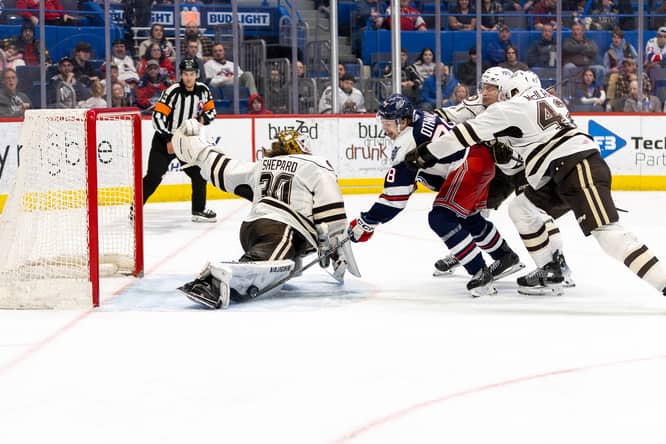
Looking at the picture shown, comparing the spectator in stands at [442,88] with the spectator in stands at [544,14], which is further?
the spectator in stands at [544,14]

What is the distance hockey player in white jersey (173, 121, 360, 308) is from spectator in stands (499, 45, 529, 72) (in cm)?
618

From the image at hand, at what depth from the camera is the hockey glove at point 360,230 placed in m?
4.24

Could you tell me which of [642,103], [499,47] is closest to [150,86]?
[499,47]

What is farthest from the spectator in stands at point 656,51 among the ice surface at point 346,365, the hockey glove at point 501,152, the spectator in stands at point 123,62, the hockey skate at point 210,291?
the hockey skate at point 210,291

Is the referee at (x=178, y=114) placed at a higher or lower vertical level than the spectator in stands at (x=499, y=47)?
lower

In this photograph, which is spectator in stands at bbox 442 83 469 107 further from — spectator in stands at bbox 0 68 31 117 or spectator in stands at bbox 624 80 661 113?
spectator in stands at bbox 0 68 31 117

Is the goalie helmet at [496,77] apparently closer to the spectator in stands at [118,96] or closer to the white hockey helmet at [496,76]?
the white hockey helmet at [496,76]

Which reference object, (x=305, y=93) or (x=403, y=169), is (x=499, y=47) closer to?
A: (x=305, y=93)

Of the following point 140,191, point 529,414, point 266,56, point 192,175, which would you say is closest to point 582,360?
point 529,414

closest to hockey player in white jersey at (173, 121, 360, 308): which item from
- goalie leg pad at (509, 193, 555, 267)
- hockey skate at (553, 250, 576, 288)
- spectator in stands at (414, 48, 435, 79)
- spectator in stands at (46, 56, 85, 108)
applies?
goalie leg pad at (509, 193, 555, 267)

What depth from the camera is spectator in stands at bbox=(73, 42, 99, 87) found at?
29.3 feet

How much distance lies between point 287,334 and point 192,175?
4.12 meters

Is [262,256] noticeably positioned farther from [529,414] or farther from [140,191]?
[529,414]

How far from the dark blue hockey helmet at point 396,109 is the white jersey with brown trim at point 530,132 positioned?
27cm
